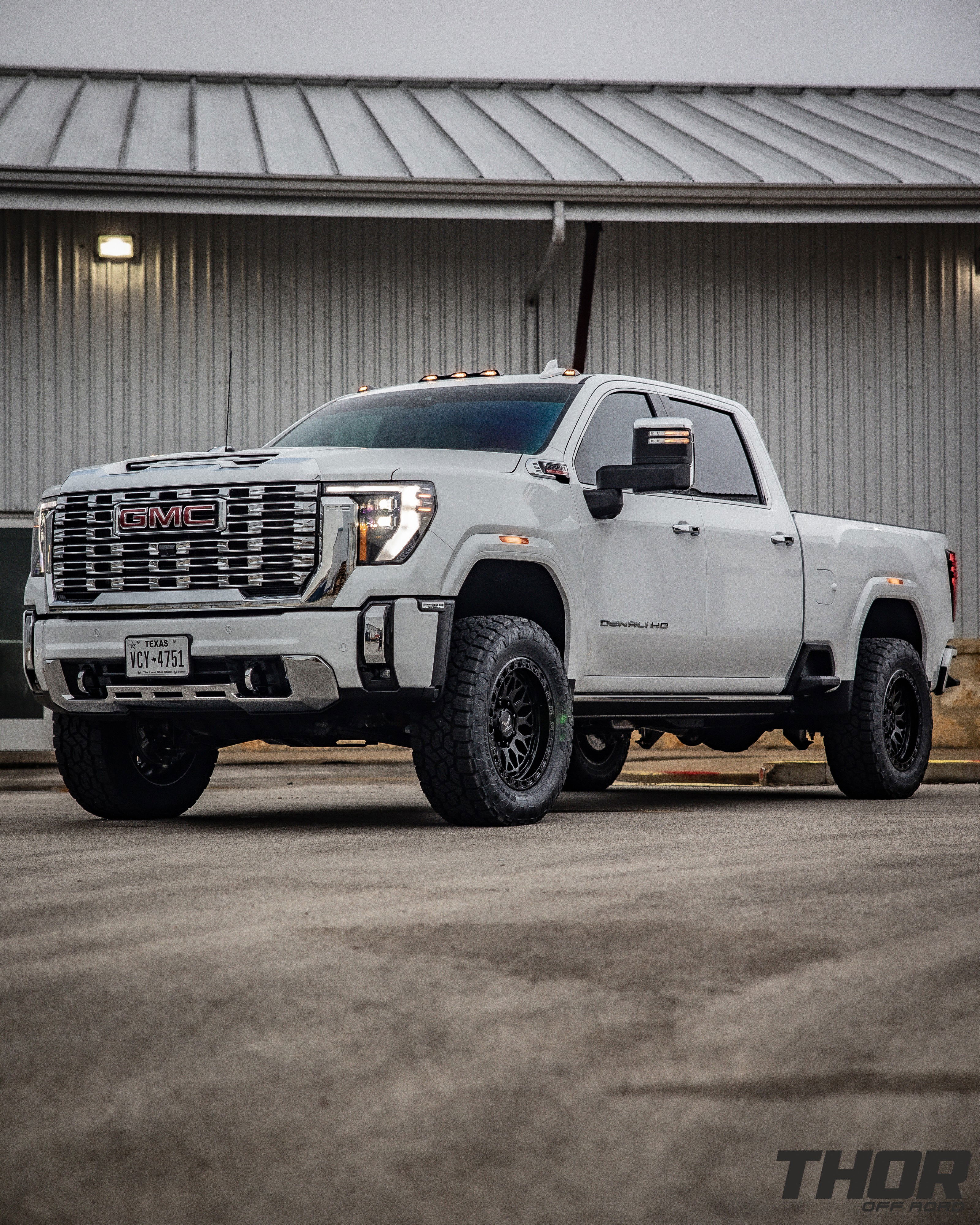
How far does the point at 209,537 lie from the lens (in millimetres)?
6953

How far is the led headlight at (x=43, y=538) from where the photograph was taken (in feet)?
24.6

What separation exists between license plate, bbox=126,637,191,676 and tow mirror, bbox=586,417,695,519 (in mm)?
2087

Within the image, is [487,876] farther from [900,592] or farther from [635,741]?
[635,741]

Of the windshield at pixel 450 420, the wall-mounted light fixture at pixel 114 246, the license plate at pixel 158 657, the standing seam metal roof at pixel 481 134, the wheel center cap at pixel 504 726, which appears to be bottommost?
the wheel center cap at pixel 504 726

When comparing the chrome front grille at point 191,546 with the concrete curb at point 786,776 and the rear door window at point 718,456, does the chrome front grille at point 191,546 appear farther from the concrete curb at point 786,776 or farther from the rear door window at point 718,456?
the concrete curb at point 786,776

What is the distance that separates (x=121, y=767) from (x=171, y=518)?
1.56 m

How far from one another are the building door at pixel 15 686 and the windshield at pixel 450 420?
8.27 metres

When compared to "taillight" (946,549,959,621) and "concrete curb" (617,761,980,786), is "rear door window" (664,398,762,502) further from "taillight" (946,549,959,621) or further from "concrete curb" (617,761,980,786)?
"concrete curb" (617,761,980,786)

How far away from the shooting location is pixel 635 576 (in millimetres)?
7828

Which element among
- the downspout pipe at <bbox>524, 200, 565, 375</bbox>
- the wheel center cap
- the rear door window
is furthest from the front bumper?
the downspout pipe at <bbox>524, 200, 565, 375</bbox>

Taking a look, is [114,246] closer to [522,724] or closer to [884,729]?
[884,729]

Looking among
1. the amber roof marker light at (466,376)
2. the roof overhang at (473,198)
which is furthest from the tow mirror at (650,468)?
the roof overhang at (473,198)

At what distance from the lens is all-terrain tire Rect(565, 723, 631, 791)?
10.5 meters

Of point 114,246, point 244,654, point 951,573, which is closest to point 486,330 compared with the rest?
point 114,246
